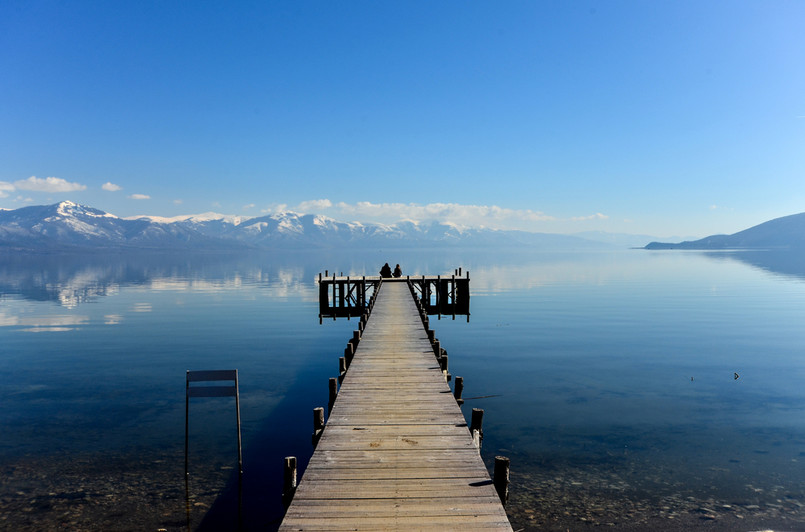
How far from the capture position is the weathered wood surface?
7.95 metres

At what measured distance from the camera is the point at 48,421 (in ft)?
70.7

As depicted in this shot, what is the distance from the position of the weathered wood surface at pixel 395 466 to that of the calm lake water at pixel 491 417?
165 inches

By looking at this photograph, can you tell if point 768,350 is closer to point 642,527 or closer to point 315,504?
point 642,527

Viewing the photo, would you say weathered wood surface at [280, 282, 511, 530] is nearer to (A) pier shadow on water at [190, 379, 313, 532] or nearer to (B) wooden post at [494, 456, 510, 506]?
(B) wooden post at [494, 456, 510, 506]

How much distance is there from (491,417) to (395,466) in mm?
13094

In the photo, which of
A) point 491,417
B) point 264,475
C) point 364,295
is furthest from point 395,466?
point 364,295

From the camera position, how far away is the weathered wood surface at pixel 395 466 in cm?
795

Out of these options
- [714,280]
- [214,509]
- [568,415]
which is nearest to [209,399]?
[214,509]

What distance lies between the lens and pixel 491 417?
21969 mm

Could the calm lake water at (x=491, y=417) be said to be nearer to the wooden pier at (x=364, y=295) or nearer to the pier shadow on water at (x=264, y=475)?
the pier shadow on water at (x=264, y=475)

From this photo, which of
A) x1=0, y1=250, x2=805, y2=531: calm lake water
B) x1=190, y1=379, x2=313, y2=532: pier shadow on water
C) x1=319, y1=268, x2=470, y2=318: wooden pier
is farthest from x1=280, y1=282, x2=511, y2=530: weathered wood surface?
x1=319, y1=268, x2=470, y2=318: wooden pier

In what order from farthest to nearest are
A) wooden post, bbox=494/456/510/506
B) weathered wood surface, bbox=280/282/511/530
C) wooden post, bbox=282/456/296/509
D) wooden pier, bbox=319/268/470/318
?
wooden pier, bbox=319/268/470/318 → wooden post, bbox=282/456/296/509 → wooden post, bbox=494/456/510/506 → weathered wood surface, bbox=280/282/511/530

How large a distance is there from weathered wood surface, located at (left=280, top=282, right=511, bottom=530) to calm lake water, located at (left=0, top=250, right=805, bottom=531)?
4.20 m

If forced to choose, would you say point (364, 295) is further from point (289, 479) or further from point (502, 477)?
point (502, 477)
